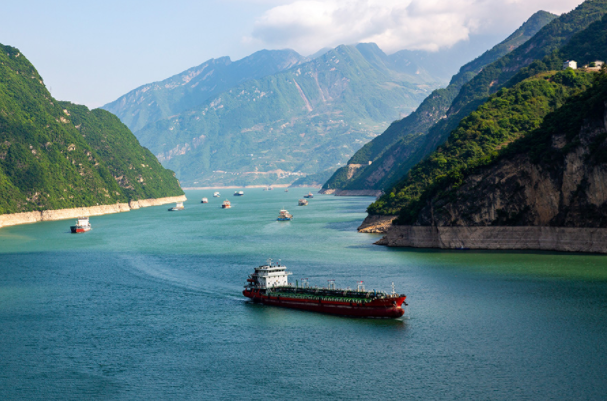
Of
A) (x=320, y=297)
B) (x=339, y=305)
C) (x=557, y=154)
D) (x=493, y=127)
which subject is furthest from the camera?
(x=493, y=127)

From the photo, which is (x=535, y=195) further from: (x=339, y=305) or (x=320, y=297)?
(x=339, y=305)

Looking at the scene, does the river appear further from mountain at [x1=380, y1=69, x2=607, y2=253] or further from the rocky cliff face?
the rocky cliff face

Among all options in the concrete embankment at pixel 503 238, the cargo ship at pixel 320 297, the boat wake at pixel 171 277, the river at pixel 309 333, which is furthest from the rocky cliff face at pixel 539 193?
the boat wake at pixel 171 277

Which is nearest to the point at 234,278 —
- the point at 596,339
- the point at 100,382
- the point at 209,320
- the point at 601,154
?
the point at 209,320

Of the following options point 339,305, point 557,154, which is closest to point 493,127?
point 557,154

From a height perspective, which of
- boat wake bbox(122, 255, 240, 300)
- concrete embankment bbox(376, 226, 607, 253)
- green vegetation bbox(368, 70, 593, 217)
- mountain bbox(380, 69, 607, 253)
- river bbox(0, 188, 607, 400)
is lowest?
river bbox(0, 188, 607, 400)

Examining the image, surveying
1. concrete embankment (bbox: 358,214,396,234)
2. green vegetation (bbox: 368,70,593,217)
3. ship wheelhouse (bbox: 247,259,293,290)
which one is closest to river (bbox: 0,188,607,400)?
ship wheelhouse (bbox: 247,259,293,290)

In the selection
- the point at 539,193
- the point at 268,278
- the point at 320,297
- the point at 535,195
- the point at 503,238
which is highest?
the point at 539,193
